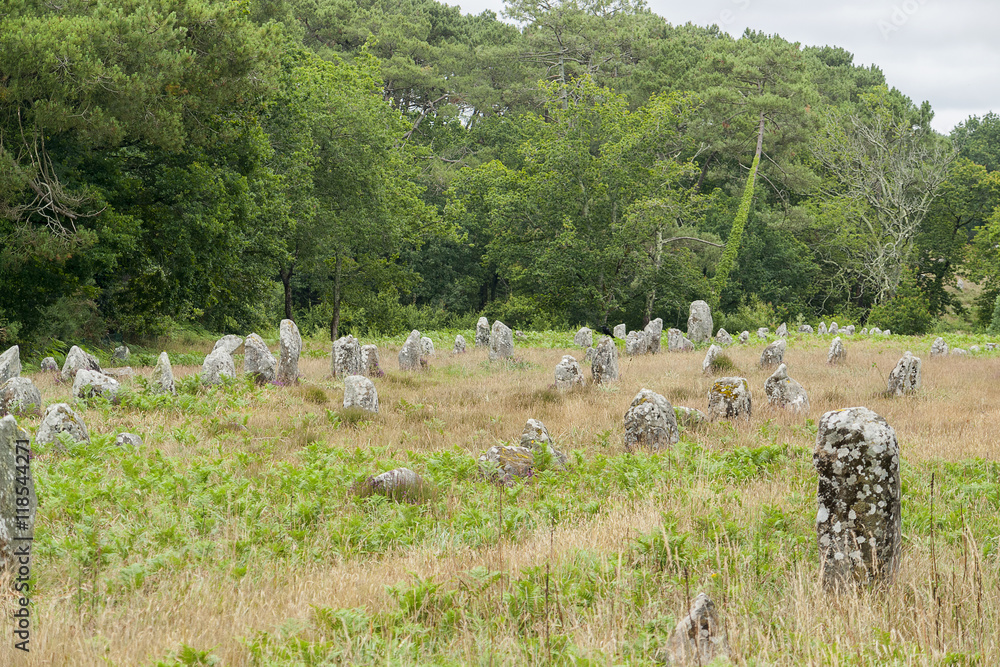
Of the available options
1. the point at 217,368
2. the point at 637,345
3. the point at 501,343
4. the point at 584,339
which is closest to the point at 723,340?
the point at 637,345

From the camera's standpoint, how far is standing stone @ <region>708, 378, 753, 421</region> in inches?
463

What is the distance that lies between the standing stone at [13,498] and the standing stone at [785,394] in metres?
10.9

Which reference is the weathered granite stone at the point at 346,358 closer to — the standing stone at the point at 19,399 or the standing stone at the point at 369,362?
the standing stone at the point at 369,362

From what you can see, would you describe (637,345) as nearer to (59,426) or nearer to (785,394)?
(785,394)

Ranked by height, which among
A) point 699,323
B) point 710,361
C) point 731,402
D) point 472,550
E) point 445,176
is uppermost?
point 445,176

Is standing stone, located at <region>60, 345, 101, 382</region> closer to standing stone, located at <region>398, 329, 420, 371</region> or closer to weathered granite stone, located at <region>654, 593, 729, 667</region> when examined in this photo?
standing stone, located at <region>398, 329, 420, 371</region>

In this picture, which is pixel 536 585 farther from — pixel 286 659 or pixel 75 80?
pixel 75 80

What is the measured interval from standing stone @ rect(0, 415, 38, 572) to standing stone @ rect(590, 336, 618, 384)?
41.0ft

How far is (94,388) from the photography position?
12453mm

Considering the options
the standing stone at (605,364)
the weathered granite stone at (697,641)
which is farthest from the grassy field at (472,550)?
the standing stone at (605,364)

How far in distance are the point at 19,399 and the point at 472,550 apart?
9.06 meters

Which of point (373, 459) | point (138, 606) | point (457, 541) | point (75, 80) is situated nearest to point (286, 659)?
point (138, 606)

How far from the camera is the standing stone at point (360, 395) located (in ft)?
41.0

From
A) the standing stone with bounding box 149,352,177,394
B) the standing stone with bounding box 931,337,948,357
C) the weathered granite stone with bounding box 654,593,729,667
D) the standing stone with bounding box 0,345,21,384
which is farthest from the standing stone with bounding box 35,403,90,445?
the standing stone with bounding box 931,337,948,357
